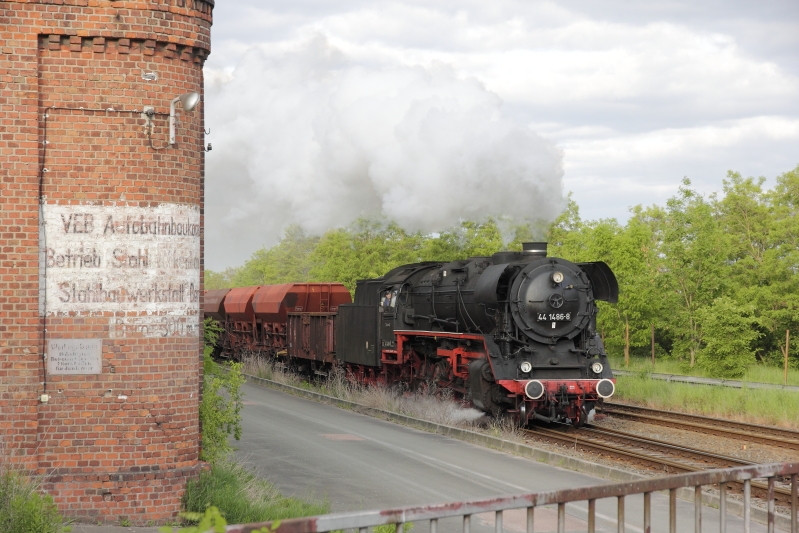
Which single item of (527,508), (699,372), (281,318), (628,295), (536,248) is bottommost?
Result: (699,372)

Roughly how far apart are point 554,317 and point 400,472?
5.59 meters

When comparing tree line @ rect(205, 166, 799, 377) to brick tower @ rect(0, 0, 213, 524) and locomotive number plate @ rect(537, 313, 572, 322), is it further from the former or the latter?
brick tower @ rect(0, 0, 213, 524)

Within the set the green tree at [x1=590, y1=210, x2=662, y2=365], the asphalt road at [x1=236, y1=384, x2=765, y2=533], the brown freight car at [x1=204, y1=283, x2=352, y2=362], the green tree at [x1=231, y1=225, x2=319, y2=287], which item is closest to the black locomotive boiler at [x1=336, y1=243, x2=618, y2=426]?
the asphalt road at [x1=236, y1=384, x2=765, y2=533]

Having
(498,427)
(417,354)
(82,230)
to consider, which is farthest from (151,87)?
(417,354)

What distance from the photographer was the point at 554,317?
16516 millimetres

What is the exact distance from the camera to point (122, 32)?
8883mm

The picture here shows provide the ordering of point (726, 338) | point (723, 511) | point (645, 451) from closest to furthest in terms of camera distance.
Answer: point (723, 511) → point (645, 451) → point (726, 338)

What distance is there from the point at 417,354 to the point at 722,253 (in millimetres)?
12494

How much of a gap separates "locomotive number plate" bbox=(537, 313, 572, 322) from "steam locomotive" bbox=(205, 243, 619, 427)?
0.02 m

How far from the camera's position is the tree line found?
2425cm

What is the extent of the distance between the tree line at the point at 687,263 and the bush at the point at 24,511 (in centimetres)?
1495

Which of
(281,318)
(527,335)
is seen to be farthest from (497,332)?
(281,318)

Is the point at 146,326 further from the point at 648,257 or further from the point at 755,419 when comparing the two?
the point at 648,257

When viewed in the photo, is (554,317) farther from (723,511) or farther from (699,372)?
(699,372)
